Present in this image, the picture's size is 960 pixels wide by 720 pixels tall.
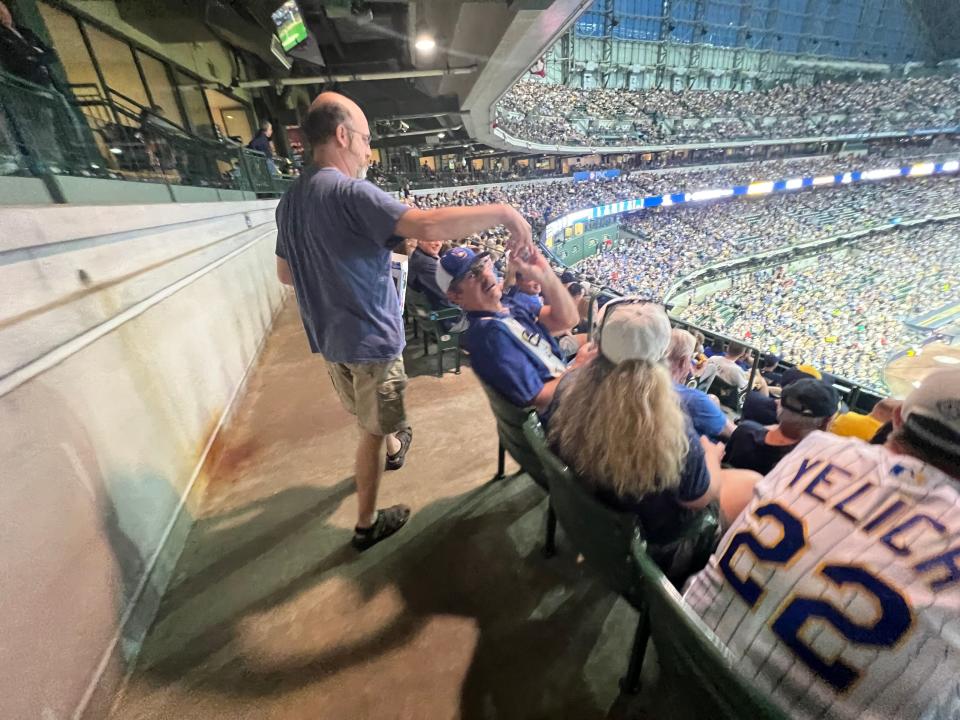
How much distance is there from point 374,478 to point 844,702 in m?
1.68

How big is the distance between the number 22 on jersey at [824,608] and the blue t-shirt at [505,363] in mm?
989

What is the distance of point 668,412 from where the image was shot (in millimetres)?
1239

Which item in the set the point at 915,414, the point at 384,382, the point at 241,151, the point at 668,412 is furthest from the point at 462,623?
the point at 241,151

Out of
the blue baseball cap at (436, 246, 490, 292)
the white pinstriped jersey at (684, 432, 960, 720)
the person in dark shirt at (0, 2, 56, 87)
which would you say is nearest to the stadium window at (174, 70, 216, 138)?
the person in dark shirt at (0, 2, 56, 87)

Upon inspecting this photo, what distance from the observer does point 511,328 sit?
2021 mm

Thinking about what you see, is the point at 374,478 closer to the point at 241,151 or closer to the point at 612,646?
the point at 612,646

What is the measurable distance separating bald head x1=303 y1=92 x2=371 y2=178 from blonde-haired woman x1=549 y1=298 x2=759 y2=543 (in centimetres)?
119

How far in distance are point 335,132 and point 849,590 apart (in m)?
2.01

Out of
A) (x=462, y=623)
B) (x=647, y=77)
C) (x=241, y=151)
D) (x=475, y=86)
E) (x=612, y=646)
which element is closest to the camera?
(x=612, y=646)

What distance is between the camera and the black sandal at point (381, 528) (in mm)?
2061

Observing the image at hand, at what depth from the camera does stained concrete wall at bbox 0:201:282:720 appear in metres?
1.21

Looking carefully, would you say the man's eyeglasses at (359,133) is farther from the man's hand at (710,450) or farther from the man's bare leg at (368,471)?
the man's hand at (710,450)

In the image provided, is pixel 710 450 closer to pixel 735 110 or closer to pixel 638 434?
pixel 638 434

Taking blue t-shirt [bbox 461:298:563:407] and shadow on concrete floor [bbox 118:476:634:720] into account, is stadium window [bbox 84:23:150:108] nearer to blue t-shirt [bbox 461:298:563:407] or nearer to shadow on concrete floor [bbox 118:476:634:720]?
shadow on concrete floor [bbox 118:476:634:720]
